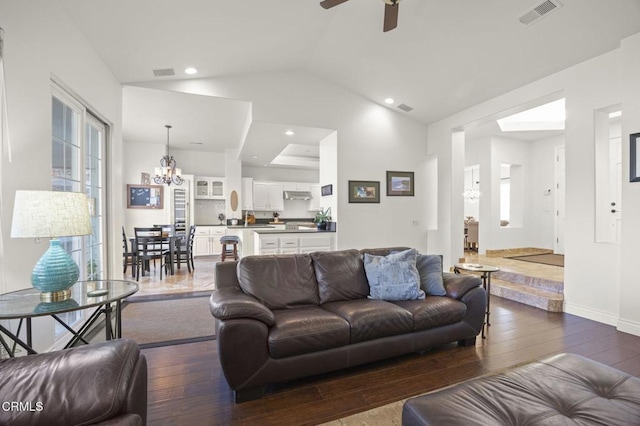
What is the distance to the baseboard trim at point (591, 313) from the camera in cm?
327

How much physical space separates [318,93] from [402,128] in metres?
1.82

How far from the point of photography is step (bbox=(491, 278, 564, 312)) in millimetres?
3738

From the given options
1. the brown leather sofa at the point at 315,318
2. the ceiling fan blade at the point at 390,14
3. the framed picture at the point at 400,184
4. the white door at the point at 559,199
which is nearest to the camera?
the brown leather sofa at the point at 315,318

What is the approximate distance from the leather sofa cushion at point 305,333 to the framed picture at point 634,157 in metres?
3.43

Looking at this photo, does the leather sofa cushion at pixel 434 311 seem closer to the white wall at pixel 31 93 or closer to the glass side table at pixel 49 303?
the glass side table at pixel 49 303

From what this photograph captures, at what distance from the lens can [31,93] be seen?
2.17 meters

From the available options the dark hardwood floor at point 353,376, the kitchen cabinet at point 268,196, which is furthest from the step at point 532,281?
the kitchen cabinet at point 268,196

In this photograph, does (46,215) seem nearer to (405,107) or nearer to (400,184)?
(400,184)

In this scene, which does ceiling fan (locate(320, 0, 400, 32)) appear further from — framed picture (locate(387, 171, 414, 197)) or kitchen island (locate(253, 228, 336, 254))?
kitchen island (locate(253, 228, 336, 254))

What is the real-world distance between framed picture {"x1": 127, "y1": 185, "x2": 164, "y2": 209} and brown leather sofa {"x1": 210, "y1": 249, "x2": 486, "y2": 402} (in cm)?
604

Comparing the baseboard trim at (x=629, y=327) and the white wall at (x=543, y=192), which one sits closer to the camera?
the baseboard trim at (x=629, y=327)

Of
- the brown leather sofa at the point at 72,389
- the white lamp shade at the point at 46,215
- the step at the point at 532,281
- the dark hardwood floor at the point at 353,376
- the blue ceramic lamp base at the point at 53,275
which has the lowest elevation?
the dark hardwood floor at the point at 353,376

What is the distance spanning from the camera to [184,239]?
6691 millimetres

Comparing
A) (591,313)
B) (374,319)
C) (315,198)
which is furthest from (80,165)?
(315,198)
